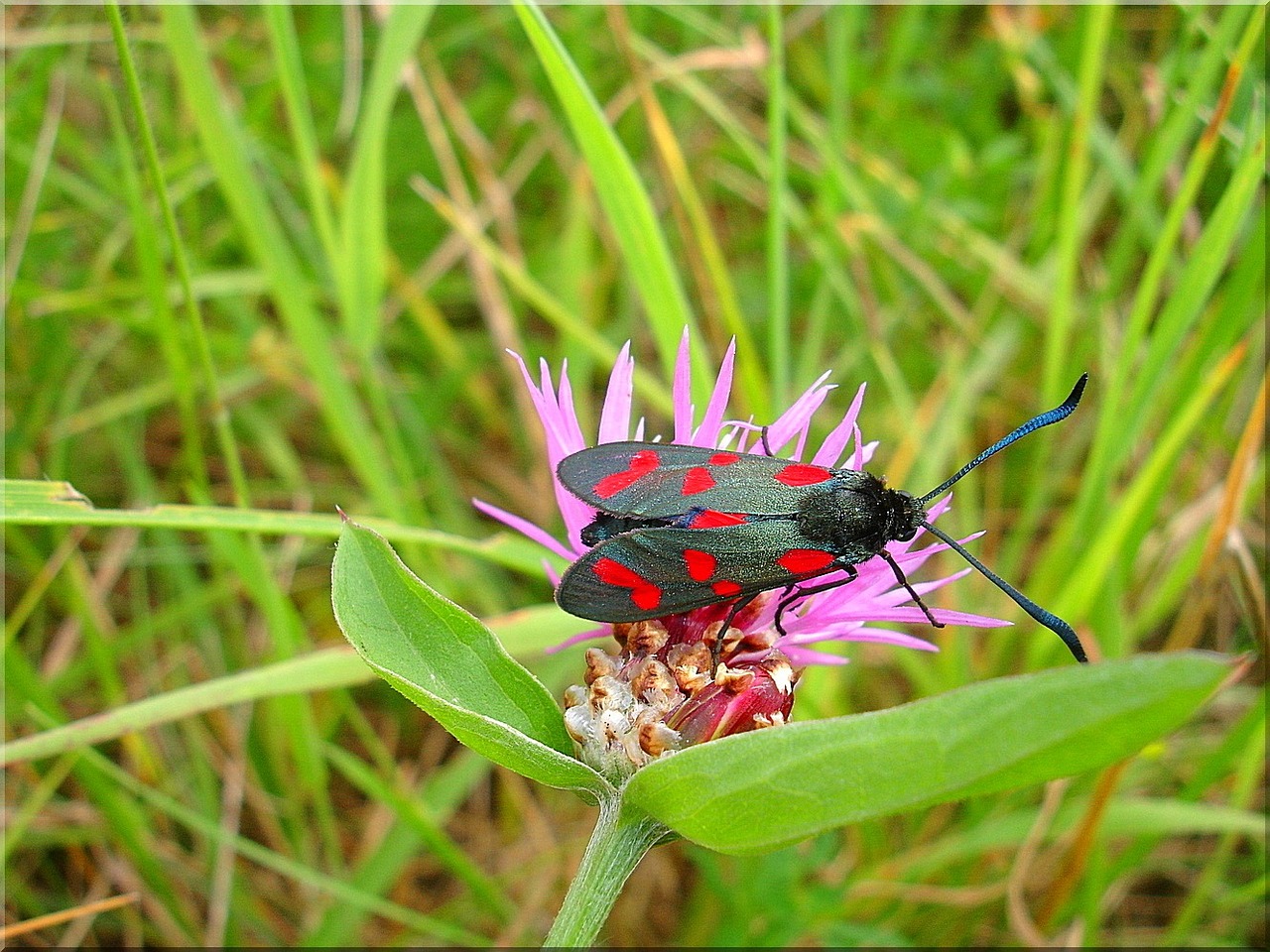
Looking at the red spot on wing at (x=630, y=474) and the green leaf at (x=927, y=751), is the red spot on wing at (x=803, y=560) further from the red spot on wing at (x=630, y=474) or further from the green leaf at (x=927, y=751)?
the green leaf at (x=927, y=751)

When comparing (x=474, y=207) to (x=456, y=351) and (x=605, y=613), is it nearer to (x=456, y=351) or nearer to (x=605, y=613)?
(x=456, y=351)

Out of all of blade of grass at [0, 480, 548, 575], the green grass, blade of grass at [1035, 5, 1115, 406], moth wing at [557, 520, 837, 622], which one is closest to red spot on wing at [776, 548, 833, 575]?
moth wing at [557, 520, 837, 622]

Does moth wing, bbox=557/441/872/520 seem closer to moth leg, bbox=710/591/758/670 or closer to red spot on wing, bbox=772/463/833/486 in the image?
red spot on wing, bbox=772/463/833/486

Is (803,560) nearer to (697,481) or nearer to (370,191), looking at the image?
(697,481)

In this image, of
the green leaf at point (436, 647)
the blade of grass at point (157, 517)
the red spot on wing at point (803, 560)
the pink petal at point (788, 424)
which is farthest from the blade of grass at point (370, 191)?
the red spot on wing at point (803, 560)

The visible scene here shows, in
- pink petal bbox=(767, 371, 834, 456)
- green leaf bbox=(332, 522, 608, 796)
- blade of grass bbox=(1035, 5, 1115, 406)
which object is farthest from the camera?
blade of grass bbox=(1035, 5, 1115, 406)

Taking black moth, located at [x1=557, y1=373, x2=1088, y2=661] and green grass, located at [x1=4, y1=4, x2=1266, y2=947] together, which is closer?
black moth, located at [x1=557, y1=373, x2=1088, y2=661]

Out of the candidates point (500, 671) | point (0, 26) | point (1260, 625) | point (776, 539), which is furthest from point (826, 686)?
point (0, 26)
